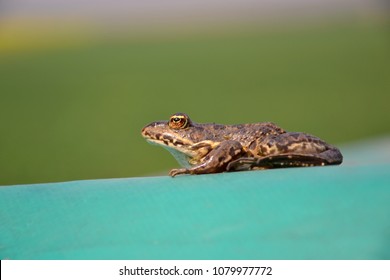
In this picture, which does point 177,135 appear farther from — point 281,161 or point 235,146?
point 281,161

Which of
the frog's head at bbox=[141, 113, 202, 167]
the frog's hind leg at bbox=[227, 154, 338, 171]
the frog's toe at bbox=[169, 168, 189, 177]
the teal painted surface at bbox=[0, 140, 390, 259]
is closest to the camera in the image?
the teal painted surface at bbox=[0, 140, 390, 259]

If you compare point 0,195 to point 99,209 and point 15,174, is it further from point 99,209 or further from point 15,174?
point 15,174

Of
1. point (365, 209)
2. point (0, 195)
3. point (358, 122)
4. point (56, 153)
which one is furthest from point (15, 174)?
point (365, 209)

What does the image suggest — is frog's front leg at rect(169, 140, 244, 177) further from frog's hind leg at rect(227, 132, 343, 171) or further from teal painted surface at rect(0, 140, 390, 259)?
teal painted surface at rect(0, 140, 390, 259)

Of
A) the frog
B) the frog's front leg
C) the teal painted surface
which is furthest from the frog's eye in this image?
the teal painted surface

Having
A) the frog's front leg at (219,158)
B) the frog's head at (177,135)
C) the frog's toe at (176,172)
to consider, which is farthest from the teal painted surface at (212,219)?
the frog's head at (177,135)
